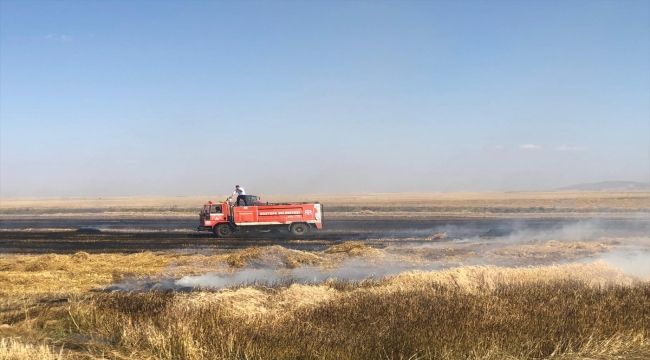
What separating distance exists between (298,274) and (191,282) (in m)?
3.12

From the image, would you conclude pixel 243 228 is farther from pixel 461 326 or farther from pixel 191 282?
pixel 461 326

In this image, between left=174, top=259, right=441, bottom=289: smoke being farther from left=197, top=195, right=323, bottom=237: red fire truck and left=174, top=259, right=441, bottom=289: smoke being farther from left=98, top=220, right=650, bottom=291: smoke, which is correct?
left=197, top=195, right=323, bottom=237: red fire truck

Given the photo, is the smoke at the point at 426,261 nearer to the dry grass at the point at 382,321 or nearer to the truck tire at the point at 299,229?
the dry grass at the point at 382,321

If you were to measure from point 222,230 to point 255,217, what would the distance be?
1981 millimetres

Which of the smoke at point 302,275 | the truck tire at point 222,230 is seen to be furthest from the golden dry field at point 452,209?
the smoke at point 302,275

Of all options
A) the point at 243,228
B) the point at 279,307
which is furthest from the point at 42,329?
the point at 243,228

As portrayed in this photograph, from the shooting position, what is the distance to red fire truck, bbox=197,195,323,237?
98.9ft

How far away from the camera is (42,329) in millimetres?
8703

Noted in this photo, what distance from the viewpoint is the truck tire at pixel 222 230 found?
98.5 ft

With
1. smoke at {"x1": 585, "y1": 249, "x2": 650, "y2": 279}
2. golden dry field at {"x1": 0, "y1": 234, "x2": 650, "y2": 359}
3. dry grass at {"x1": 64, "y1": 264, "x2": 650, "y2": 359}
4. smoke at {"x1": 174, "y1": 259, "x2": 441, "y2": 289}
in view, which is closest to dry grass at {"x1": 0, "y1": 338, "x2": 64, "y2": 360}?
golden dry field at {"x1": 0, "y1": 234, "x2": 650, "y2": 359}

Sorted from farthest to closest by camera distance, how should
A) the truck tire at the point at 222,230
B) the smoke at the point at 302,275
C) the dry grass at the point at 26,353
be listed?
the truck tire at the point at 222,230 < the smoke at the point at 302,275 < the dry grass at the point at 26,353

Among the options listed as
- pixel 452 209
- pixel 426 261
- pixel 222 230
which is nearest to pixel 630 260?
pixel 426 261

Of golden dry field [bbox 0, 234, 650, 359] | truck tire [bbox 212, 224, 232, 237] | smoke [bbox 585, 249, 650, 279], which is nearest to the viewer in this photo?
golden dry field [bbox 0, 234, 650, 359]

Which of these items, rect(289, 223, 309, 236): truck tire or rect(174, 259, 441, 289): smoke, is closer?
rect(174, 259, 441, 289): smoke
